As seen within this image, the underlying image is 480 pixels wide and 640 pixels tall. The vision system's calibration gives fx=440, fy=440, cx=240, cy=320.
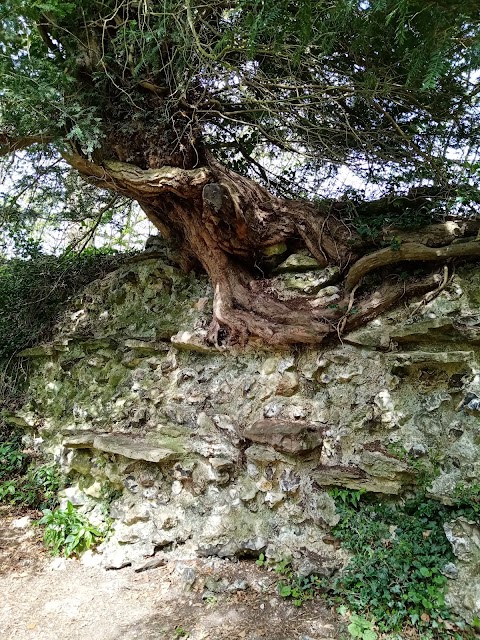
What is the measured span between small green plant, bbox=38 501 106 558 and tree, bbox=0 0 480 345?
249 cm

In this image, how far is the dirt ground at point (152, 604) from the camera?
10.8 ft

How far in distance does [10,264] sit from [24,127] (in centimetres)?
317

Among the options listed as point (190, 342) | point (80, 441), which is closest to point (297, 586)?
point (190, 342)

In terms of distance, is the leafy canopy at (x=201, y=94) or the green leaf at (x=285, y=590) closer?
the green leaf at (x=285, y=590)

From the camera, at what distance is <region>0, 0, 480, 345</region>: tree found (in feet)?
14.3

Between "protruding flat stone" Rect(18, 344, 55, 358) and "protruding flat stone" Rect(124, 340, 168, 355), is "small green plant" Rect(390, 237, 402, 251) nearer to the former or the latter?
"protruding flat stone" Rect(124, 340, 168, 355)

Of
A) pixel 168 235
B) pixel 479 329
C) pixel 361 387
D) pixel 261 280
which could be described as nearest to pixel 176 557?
pixel 361 387

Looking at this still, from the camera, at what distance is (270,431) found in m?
4.23

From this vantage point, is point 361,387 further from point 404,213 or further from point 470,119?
point 470,119

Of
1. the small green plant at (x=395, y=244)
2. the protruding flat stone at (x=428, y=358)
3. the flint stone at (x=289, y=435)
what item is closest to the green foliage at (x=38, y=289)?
the flint stone at (x=289, y=435)

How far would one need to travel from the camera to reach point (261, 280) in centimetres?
543

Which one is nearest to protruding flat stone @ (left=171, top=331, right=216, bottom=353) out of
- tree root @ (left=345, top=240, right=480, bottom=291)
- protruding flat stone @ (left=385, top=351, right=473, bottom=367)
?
tree root @ (left=345, top=240, right=480, bottom=291)

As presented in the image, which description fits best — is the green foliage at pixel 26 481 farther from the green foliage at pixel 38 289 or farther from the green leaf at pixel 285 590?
the green leaf at pixel 285 590

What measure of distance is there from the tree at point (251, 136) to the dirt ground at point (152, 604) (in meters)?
2.33
